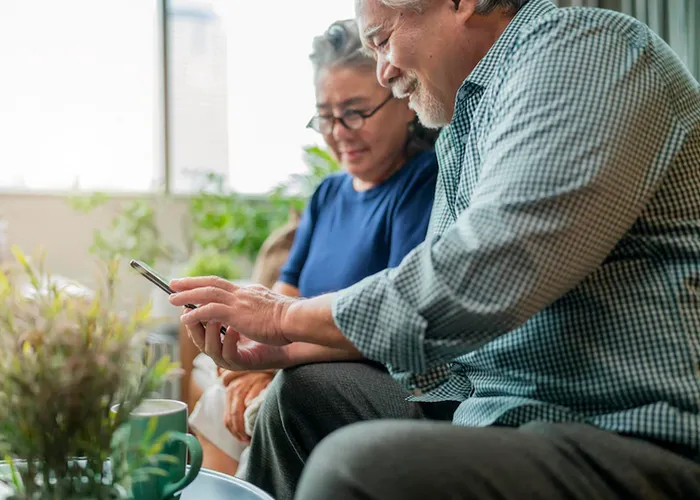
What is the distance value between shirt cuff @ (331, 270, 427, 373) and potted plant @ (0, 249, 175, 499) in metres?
0.23

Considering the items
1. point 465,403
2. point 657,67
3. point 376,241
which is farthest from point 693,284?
point 376,241

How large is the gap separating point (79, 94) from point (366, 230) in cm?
229

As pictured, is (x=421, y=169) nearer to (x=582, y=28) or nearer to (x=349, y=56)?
(x=349, y=56)

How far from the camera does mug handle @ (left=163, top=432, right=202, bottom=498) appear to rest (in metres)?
0.78

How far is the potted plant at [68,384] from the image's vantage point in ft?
2.02

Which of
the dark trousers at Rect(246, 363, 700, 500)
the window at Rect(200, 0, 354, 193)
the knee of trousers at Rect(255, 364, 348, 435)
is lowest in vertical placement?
the knee of trousers at Rect(255, 364, 348, 435)

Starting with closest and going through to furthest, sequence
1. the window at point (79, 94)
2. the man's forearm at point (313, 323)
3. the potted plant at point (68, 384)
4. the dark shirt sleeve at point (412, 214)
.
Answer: the potted plant at point (68, 384), the man's forearm at point (313, 323), the dark shirt sleeve at point (412, 214), the window at point (79, 94)

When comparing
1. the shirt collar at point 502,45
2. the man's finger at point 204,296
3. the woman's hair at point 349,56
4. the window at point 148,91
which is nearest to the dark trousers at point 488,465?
the man's finger at point 204,296

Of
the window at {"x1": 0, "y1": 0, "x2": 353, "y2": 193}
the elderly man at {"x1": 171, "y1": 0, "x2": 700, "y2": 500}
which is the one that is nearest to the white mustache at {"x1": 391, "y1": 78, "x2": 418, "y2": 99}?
the elderly man at {"x1": 171, "y1": 0, "x2": 700, "y2": 500}

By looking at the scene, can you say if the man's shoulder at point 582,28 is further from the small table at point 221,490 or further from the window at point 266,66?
the window at point 266,66

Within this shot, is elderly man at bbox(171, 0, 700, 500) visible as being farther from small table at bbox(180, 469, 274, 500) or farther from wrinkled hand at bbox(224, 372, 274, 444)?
wrinkled hand at bbox(224, 372, 274, 444)

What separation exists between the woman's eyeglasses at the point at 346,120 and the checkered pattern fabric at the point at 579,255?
2.45ft

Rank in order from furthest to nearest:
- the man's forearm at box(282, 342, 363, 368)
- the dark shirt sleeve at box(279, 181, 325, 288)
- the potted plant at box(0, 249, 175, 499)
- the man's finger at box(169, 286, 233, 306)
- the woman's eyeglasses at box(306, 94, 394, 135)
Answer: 1. the dark shirt sleeve at box(279, 181, 325, 288)
2. the woman's eyeglasses at box(306, 94, 394, 135)
3. the man's forearm at box(282, 342, 363, 368)
4. the man's finger at box(169, 286, 233, 306)
5. the potted plant at box(0, 249, 175, 499)

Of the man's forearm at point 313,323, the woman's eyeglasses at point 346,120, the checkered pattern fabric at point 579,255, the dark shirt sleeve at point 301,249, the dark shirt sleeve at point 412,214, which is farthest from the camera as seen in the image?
the dark shirt sleeve at point 301,249
